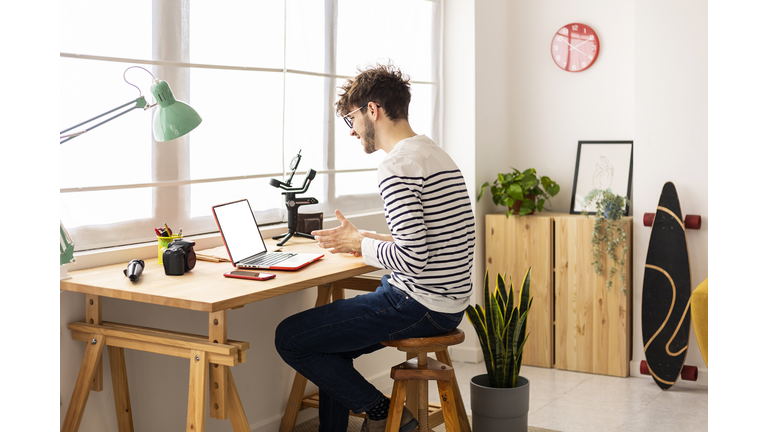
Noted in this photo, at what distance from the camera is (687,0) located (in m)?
3.46

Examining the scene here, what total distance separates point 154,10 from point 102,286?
43.0 inches

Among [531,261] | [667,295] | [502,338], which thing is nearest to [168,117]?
[502,338]

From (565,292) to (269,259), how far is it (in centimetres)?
212

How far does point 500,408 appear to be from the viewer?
2.62 metres

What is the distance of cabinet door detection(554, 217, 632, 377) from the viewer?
3.71m

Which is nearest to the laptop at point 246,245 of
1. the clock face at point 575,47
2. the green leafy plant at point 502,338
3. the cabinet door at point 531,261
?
the green leafy plant at point 502,338

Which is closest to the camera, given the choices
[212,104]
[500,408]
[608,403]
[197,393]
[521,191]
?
[197,393]

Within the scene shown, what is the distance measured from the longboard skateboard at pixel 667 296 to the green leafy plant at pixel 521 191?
708 mm

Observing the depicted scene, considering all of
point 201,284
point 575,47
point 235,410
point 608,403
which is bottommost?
point 608,403

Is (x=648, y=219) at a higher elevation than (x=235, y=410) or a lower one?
higher

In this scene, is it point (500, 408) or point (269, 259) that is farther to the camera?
point (500, 408)

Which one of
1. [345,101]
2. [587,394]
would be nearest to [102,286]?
[345,101]

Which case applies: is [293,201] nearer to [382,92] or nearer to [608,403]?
[382,92]
